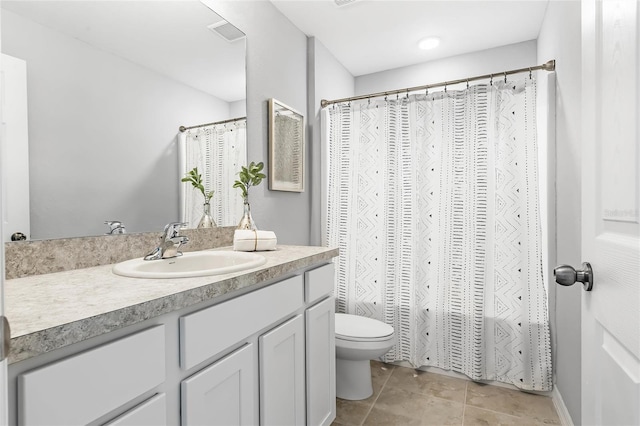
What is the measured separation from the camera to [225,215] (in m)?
1.83

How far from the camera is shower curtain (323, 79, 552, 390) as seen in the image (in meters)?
2.07

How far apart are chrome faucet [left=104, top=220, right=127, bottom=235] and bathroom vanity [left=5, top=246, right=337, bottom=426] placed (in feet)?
0.46

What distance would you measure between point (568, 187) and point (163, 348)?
1883 mm

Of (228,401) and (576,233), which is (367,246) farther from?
(228,401)

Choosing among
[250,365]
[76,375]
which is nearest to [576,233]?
[250,365]

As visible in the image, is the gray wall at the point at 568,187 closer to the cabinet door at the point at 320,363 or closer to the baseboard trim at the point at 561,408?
the baseboard trim at the point at 561,408

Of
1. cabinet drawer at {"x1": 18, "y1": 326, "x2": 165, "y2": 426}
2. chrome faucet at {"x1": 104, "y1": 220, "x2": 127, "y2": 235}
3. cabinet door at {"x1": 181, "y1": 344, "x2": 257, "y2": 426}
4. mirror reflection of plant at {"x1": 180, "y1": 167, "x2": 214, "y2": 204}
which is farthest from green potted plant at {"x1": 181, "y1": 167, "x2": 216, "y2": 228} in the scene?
cabinet drawer at {"x1": 18, "y1": 326, "x2": 165, "y2": 426}

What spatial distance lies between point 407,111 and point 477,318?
144 centimetres

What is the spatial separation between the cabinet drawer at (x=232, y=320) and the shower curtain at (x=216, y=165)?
0.66 meters

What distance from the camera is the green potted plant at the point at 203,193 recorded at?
1.64m

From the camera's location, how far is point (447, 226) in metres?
2.27

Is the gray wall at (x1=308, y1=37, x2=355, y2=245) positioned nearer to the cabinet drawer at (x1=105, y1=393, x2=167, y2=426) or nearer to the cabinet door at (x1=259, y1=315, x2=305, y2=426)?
the cabinet door at (x1=259, y1=315, x2=305, y2=426)

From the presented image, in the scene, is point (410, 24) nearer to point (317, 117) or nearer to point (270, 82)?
point (317, 117)

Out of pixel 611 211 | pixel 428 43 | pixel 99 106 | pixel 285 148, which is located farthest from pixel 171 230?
pixel 428 43
